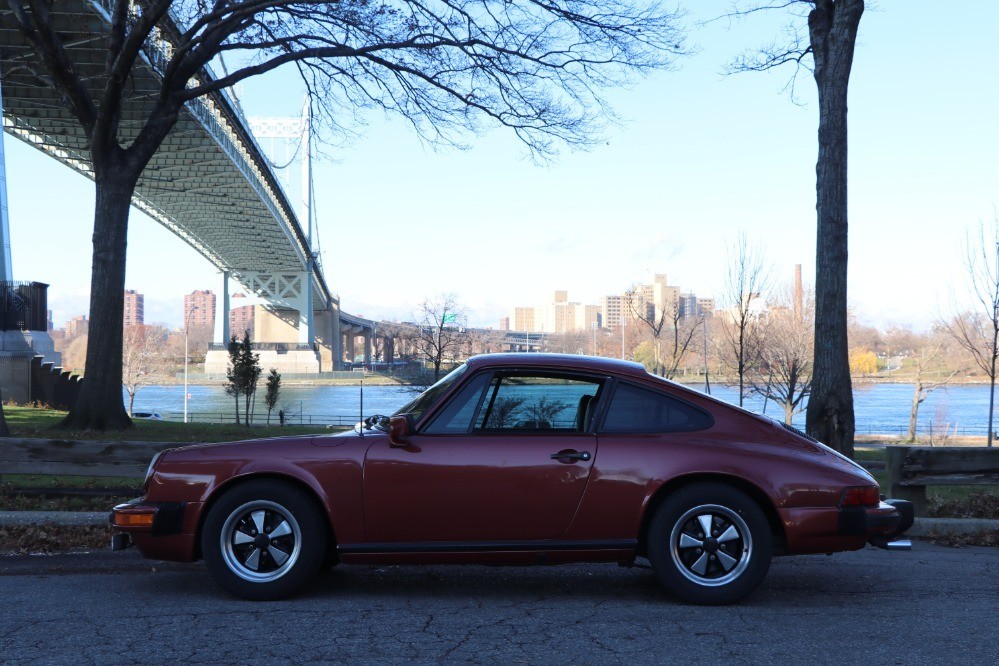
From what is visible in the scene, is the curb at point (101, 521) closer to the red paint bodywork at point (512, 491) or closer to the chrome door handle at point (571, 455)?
the red paint bodywork at point (512, 491)

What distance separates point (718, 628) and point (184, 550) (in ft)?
8.66

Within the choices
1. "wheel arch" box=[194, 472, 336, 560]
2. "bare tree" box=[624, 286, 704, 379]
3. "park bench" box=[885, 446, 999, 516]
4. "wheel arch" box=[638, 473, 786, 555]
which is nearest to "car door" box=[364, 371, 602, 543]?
"wheel arch" box=[194, 472, 336, 560]

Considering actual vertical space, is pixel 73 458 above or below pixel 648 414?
below

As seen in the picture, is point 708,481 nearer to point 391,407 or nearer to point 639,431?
point 639,431

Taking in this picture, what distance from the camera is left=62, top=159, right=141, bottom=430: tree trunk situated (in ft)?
49.8

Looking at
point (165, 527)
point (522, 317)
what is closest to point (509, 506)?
point (165, 527)

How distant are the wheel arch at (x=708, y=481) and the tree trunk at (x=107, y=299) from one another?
12.3 meters

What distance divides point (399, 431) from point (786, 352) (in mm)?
37894

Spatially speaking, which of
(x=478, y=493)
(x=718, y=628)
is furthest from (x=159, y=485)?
(x=718, y=628)

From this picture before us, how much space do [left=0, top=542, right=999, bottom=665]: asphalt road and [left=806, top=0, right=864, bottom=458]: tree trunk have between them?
10.2 ft

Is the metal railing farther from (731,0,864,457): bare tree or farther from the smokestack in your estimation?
the smokestack

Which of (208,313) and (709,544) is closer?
(709,544)

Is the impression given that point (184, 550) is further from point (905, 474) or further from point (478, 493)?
point (905, 474)

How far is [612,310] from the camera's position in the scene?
10912 cm
